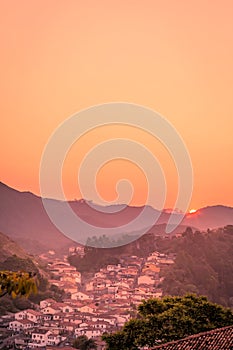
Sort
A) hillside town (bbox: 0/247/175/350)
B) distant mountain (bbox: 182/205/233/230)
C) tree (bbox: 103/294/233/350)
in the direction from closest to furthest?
1. tree (bbox: 103/294/233/350)
2. hillside town (bbox: 0/247/175/350)
3. distant mountain (bbox: 182/205/233/230)

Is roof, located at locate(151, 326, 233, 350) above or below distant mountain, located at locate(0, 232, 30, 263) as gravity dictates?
below

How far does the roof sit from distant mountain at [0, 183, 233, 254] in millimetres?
68028

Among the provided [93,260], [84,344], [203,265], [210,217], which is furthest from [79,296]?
[210,217]

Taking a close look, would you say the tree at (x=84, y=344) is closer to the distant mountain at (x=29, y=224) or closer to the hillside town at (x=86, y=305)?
the hillside town at (x=86, y=305)

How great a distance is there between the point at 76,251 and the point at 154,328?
63.1m

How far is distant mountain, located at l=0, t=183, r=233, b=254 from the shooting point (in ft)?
267

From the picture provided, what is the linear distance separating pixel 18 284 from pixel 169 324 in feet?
28.2

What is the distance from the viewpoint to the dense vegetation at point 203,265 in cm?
5181

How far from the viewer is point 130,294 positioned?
2066 inches

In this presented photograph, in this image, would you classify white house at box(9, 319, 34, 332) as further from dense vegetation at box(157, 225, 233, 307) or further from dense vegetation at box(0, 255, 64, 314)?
dense vegetation at box(157, 225, 233, 307)

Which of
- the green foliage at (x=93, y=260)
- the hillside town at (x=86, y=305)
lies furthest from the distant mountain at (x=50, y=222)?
the hillside town at (x=86, y=305)

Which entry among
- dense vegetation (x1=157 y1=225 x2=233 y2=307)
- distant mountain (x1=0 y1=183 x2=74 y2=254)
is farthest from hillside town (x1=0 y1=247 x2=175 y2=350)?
distant mountain (x1=0 y1=183 x2=74 y2=254)

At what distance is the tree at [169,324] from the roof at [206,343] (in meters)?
3.70

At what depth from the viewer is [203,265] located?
5641cm
